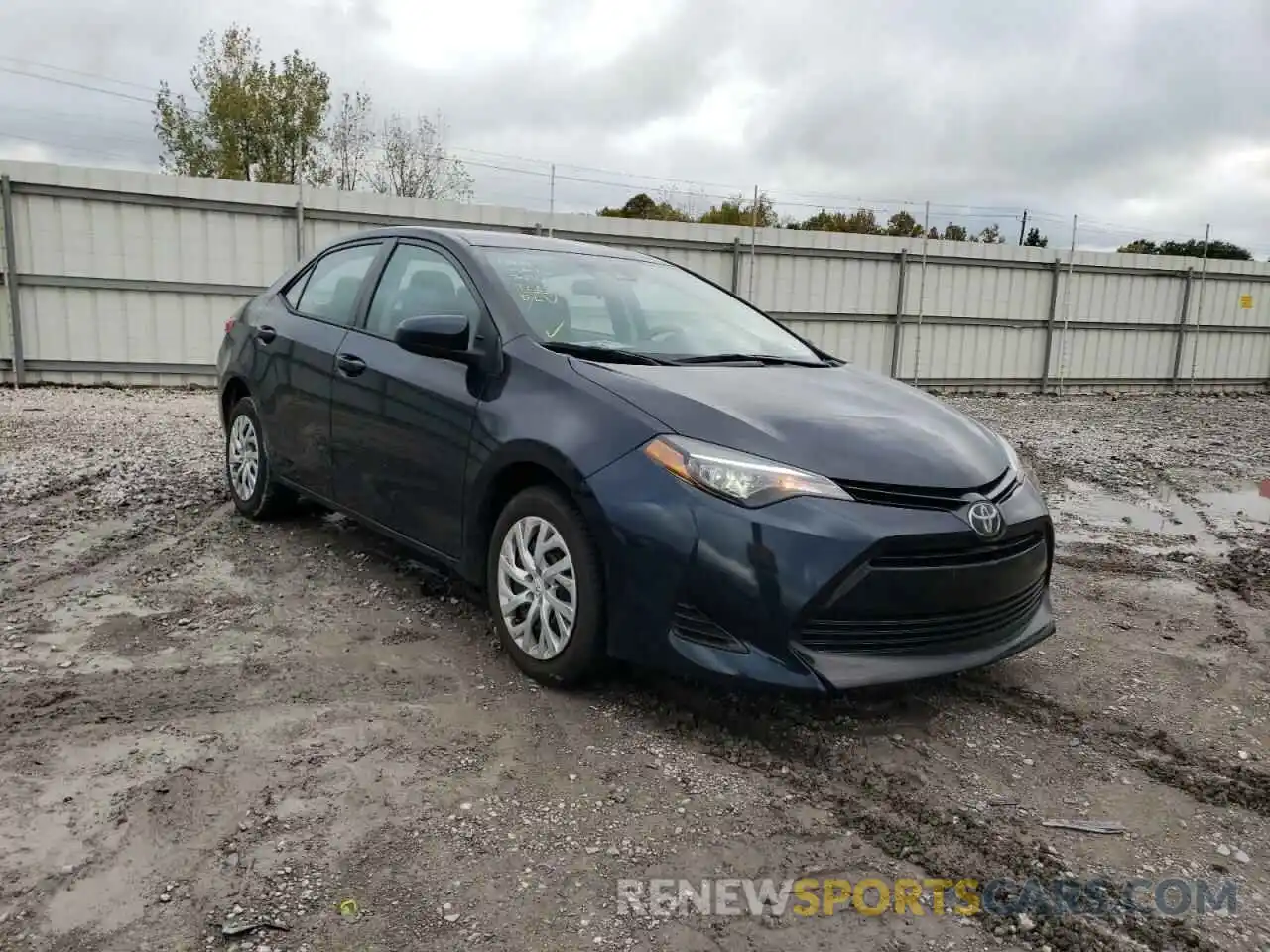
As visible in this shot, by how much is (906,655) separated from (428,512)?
6.20 feet

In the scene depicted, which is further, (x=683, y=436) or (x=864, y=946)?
(x=683, y=436)

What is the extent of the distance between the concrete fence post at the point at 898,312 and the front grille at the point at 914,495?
1373 cm

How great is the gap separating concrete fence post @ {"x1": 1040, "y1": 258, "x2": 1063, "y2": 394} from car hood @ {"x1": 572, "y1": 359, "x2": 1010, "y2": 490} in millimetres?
15377

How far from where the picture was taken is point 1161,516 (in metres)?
6.78

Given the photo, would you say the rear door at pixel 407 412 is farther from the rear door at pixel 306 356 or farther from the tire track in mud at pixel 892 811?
the tire track in mud at pixel 892 811

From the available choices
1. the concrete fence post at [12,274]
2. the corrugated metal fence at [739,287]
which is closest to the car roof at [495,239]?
the corrugated metal fence at [739,287]

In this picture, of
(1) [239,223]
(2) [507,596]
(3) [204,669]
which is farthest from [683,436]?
(1) [239,223]

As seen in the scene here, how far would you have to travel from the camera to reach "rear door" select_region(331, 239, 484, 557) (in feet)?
12.1

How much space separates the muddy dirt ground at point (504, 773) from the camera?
2180mm

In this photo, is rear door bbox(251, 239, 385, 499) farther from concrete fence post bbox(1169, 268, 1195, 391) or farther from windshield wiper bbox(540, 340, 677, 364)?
concrete fence post bbox(1169, 268, 1195, 391)

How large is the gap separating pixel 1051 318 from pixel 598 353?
53.1 ft

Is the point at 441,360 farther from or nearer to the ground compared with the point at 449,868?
farther from the ground

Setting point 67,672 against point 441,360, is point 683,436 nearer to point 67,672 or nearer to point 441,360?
point 441,360

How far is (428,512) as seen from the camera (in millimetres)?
3820
